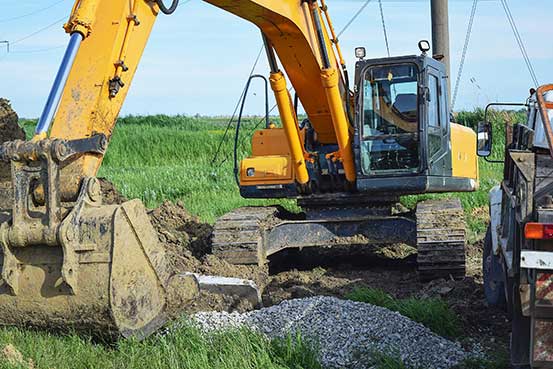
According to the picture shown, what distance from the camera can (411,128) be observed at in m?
10.3

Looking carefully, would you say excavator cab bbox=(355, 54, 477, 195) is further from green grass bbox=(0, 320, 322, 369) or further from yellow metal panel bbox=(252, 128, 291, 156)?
green grass bbox=(0, 320, 322, 369)

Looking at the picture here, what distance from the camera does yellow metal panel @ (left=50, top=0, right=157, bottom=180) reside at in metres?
6.46

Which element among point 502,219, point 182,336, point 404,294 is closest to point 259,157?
point 404,294

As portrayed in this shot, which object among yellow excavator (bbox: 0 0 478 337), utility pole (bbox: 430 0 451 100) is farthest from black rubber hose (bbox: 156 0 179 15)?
utility pole (bbox: 430 0 451 100)

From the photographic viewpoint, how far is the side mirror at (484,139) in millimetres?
8605

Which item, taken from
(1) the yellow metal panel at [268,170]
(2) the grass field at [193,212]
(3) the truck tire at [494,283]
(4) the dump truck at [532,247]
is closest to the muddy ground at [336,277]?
(3) the truck tire at [494,283]

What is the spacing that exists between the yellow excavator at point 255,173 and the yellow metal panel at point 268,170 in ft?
0.06

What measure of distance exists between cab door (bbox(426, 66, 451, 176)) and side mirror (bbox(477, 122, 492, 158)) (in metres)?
1.46

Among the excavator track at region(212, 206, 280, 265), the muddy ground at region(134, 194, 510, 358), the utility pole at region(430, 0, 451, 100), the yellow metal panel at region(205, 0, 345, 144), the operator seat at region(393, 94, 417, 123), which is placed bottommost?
the muddy ground at region(134, 194, 510, 358)

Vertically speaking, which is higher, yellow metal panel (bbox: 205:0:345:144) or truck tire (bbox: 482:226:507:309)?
yellow metal panel (bbox: 205:0:345:144)

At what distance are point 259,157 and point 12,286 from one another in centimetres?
562

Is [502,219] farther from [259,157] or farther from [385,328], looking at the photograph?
[259,157]

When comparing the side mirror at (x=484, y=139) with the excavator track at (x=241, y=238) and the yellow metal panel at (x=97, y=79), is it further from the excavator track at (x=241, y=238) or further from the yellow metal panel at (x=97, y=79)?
the yellow metal panel at (x=97, y=79)

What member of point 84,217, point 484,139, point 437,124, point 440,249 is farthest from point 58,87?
point 437,124
